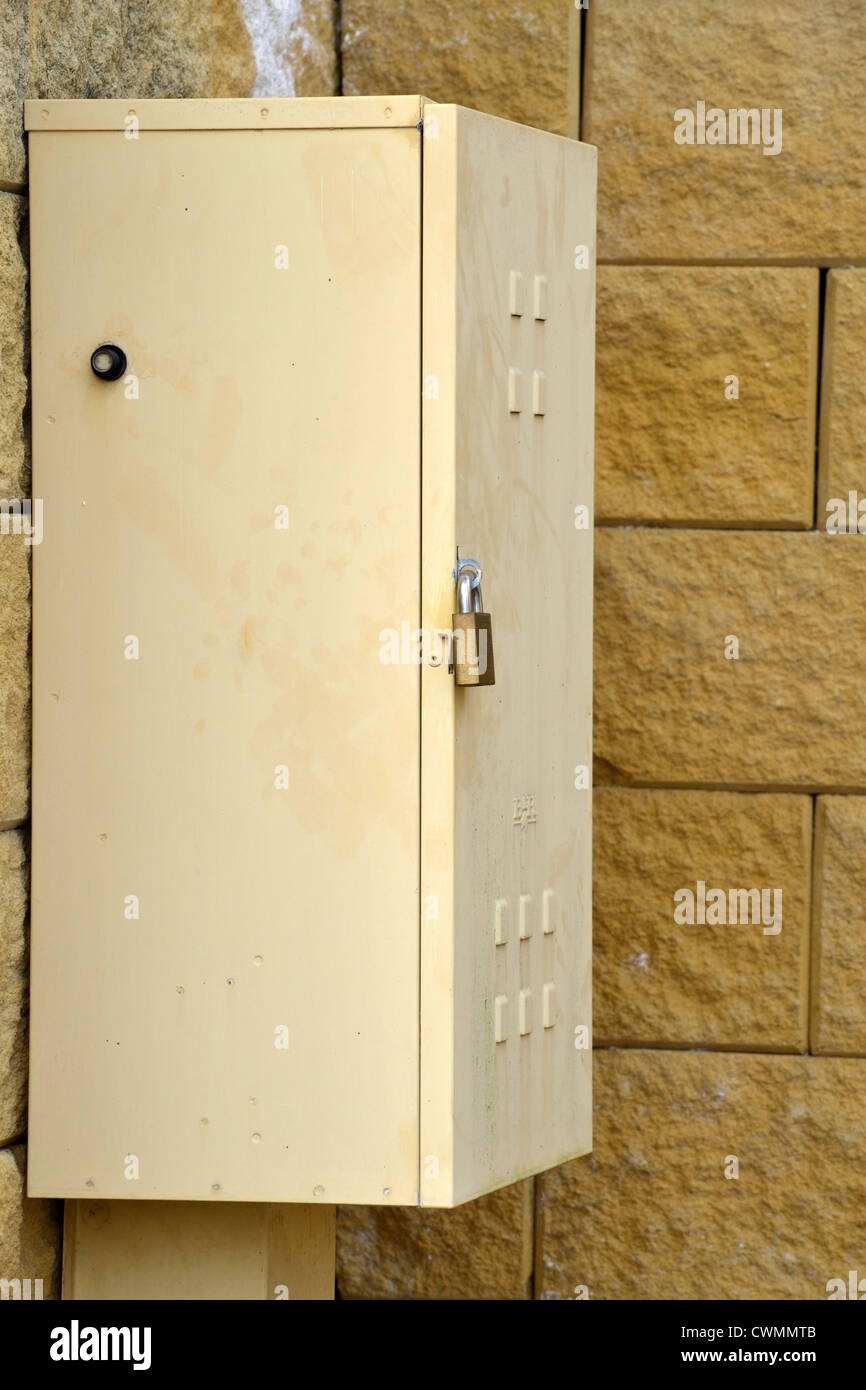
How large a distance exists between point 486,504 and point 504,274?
0.32m

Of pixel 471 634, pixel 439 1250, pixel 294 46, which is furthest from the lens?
pixel 439 1250

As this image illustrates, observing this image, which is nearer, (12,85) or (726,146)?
(12,85)

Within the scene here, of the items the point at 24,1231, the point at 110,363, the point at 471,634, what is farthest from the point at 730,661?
the point at 24,1231

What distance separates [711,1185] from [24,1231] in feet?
4.41

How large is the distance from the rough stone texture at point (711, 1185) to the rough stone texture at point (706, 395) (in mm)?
1041

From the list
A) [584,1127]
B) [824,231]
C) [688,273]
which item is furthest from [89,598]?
[824,231]

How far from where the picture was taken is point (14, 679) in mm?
2201

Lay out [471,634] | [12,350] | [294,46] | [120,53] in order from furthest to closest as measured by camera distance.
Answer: [294,46], [120,53], [12,350], [471,634]

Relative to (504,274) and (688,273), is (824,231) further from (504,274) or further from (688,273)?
(504,274)

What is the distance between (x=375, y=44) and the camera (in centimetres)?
304

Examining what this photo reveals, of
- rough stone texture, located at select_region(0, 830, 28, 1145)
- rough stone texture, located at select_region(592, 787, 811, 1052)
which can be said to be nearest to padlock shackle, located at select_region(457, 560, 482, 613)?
rough stone texture, located at select_region(0, 830, 28, 1145)

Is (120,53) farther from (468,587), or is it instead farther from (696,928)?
(696,928)

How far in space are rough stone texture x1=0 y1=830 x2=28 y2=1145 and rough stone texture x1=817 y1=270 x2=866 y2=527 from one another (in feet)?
5.31

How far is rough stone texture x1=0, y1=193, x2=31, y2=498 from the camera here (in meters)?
2.17
